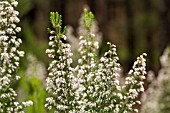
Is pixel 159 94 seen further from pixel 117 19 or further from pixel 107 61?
pixel 117 19

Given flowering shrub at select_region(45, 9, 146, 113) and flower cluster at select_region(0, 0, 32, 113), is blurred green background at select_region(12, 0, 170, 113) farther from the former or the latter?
flower cluster at select_region(0, 0, 32, 113)

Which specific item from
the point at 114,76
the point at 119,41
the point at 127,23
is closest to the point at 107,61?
the point at 114,76

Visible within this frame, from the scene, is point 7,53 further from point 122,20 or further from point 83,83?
point 122,20

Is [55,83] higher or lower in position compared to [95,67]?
lower

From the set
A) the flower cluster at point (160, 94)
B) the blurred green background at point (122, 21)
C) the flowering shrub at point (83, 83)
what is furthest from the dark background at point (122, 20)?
the flowering shrub at point (83, 83)

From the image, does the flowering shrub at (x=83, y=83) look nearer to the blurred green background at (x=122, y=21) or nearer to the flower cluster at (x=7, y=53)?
the flower cluster at (x=7, y=53)

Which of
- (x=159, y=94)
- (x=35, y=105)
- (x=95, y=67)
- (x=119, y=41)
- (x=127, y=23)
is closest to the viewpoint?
(x=95, y=67)

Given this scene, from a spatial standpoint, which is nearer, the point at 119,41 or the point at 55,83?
the point at 55,83
